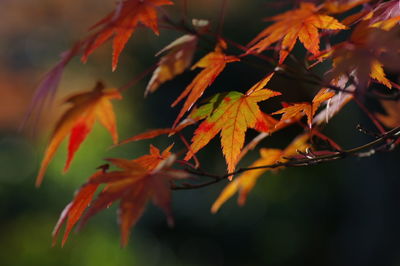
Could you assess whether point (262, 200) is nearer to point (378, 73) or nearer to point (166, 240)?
point (166, 240)

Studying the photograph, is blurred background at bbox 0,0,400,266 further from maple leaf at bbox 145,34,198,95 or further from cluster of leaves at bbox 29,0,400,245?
maple leaf at bbox 145,34,198,95

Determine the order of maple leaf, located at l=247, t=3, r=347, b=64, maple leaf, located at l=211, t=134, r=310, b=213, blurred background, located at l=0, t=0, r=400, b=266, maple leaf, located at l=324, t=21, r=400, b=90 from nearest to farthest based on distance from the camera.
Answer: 1. maple leaf, located at l=324, t=21, r=400, b=90
2. maple leaf, located at l=247, t=3, r=347, b=64
3. maple leaf, located at l=211, t=134, r=310, b=213
4. blurred background, located at l=0, t=0, r=400, b=266

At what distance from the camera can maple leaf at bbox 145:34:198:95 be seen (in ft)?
1.85

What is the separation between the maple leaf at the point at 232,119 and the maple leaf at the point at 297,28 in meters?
0.06

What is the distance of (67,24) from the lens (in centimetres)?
1020

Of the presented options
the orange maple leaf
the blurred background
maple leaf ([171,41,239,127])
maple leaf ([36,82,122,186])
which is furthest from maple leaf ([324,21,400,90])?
the blurred background

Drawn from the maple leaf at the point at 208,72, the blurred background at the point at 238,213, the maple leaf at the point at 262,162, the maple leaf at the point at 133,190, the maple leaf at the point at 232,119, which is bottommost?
the blurred background at the point at 238,213

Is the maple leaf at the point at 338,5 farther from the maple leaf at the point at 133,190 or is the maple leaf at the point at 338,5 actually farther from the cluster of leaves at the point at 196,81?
the maple leaf at the point at 133,190

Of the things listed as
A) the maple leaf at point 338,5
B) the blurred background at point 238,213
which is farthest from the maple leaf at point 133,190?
the blurred background at point 238,213

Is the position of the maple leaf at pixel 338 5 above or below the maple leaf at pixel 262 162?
above

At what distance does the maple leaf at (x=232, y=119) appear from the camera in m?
0.67

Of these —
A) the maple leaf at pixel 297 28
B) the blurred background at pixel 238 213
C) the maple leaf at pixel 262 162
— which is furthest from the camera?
the blurred background at pixel 238 213

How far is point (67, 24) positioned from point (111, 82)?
9.85 ft

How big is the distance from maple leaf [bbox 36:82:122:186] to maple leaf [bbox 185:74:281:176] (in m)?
0.12
